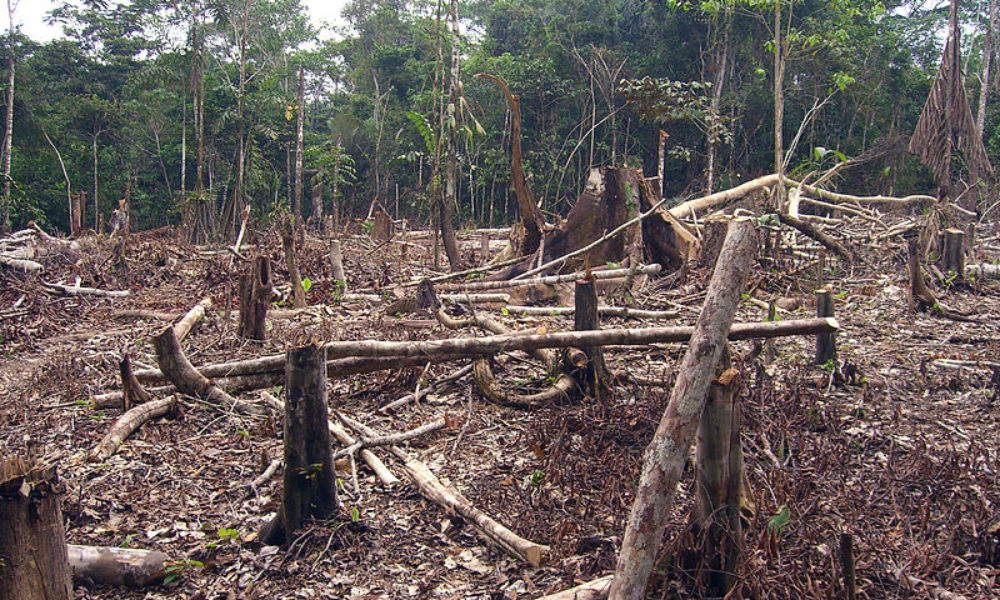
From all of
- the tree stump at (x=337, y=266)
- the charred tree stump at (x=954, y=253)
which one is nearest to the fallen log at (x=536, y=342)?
the tree stump at (x=337, y=266)

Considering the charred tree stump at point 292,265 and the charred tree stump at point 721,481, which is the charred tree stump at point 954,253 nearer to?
the charred tree stump at point 721,481

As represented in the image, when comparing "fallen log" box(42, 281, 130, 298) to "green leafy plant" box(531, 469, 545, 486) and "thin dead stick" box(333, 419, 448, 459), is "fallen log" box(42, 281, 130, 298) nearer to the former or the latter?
"thin dead stick" box(333, 419, 448, 459)

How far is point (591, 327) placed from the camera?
434 centimetres

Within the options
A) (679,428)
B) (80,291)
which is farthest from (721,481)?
(80,291)

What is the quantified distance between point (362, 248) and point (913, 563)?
39.5 feet

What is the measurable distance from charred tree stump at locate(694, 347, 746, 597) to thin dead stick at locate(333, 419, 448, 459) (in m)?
2.10

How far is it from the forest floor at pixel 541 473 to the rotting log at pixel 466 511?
6 centimetres

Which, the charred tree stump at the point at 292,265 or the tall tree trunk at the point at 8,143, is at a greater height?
the tall tree trunk at the point at 8,143

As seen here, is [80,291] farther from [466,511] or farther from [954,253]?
[954,253]

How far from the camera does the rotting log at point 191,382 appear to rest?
14.1ft

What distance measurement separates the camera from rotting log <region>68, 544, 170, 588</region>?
103 inches

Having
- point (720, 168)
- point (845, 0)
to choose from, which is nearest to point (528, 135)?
point (720, 168)

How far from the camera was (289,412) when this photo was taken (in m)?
2.85

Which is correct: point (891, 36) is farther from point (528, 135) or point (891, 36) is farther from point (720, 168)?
point (528, 135)
